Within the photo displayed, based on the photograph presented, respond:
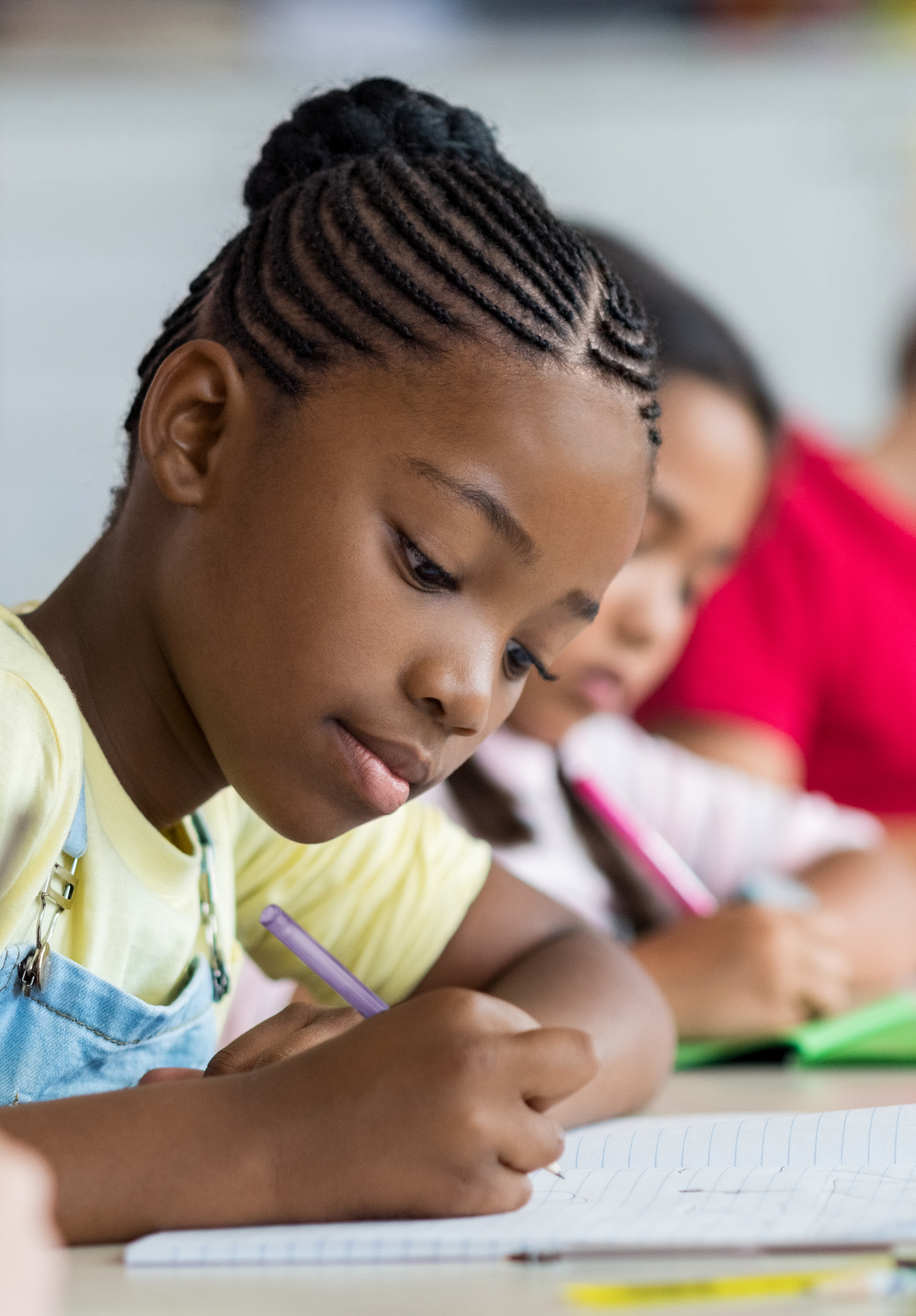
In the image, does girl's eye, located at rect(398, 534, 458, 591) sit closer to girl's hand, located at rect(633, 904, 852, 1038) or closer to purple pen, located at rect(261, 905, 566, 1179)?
purple pen, located at rect(261, 905, 566, 1179)

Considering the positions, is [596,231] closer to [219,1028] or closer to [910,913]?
[910,913]

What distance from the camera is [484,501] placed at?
1.82 feet

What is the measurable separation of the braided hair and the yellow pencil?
0.33 meters

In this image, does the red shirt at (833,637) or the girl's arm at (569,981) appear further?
the red shirt at (833,637)

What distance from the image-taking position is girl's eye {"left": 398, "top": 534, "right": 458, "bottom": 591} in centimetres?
55

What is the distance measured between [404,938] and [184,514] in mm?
254

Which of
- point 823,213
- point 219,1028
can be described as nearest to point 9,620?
point 219,1028

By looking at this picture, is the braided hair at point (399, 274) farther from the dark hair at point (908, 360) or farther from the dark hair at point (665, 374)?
the dark hair at point (908, 360)

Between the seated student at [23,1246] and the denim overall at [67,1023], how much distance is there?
251mm

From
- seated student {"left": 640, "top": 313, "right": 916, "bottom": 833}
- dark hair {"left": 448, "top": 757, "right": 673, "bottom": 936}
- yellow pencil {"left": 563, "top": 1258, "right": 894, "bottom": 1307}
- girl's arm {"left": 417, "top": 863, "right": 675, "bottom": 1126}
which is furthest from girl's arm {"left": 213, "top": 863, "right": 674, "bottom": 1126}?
seated student {"left": 640, "top": 313, "right": 916, "bottom": 833}

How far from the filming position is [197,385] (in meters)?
0.60

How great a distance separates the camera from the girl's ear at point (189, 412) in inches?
23.6

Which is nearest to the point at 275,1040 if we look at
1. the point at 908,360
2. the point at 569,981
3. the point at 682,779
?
the point at 569,981

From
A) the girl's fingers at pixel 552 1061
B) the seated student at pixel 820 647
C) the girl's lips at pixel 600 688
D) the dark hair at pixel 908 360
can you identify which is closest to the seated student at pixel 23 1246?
the girl's fingers at pixel 552 1061
